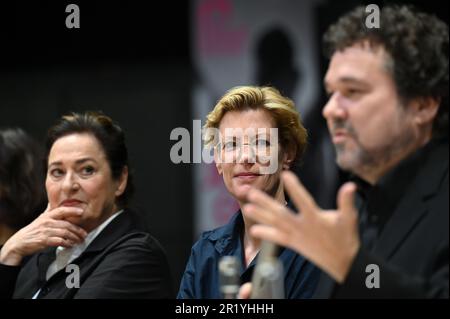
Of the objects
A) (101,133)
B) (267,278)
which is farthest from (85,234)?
(267,278)

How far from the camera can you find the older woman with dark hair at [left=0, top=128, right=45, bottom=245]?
9.57ft

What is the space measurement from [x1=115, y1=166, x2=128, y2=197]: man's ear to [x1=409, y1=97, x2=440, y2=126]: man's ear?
3.88 ft

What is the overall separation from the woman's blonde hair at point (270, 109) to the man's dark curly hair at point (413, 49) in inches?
21.3

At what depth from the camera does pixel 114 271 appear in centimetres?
226

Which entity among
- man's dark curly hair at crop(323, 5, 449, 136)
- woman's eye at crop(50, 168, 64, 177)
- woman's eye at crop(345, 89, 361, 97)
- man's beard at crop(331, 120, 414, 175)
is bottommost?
woman's eye at crop(50, 168, 64, 177)

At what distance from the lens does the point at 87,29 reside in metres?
3.87

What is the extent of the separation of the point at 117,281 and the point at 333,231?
95 centimetres

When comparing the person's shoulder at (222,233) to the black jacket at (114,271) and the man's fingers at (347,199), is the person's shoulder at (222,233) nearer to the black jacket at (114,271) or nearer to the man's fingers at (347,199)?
the black jacket at (114,271)

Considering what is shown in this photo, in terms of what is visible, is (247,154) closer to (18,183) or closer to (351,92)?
(351,92)

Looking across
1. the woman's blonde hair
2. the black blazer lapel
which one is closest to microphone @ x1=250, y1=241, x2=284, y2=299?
the black blazer lapel

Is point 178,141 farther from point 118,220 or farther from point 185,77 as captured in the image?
point 185,77

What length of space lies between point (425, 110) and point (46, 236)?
1.26 m

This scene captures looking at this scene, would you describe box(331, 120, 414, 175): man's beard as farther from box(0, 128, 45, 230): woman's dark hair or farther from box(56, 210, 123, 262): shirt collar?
box(0, 128, 45, 230): woman's dark hair

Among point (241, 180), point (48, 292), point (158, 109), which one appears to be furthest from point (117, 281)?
point (158, 109)
